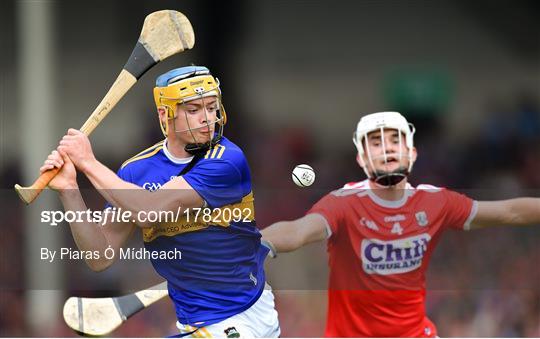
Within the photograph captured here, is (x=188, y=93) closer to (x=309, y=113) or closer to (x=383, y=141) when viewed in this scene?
(x=383, y=141)

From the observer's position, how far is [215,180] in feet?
16.1

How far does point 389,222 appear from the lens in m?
5.30

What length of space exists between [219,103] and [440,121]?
223 inches

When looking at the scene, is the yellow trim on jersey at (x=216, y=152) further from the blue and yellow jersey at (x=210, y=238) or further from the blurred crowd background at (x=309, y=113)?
the blurred crowd background at (x=309, y=113)

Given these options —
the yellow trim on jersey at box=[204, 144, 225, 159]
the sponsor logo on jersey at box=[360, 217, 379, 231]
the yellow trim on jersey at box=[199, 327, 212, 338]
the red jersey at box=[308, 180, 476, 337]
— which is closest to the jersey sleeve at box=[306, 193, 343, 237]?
the red jersey at box=[308, 180, 476, 337]

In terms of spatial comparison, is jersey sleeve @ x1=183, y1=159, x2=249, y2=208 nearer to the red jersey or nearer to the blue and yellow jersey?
the blue and yellow jersey

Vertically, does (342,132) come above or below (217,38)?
below

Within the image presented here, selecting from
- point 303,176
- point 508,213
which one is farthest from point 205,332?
point 508,213

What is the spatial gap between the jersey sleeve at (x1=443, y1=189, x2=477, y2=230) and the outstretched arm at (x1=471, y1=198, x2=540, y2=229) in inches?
1.1

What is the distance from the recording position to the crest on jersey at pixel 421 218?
531cm

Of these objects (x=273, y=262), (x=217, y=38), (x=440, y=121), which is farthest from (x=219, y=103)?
(x=440, y=121)

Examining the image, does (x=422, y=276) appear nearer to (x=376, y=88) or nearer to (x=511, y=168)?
(x=511, y=168)

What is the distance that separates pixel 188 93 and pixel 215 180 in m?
0.39

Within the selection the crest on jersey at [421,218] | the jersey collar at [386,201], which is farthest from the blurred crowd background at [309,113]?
the jersey collar at [386,201]
